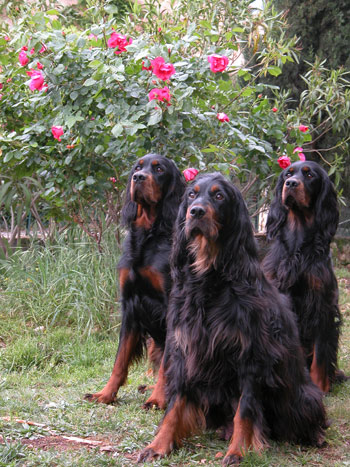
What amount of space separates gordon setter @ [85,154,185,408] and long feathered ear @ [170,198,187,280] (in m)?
0.57

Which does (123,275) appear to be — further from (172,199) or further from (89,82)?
(89,82)

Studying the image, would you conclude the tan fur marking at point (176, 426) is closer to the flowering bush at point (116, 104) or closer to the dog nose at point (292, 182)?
the dog nose at point (292, 182)

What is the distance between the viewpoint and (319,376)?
459 centimetres

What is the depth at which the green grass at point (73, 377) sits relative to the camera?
3.26 metres

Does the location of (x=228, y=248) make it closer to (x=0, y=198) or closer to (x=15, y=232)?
(x=0, y=198)

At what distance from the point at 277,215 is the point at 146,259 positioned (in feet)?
3.96

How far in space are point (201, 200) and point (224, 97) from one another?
255 cm

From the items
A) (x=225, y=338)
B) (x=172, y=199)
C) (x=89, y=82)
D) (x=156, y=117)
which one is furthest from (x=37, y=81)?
(x=225, y=338)

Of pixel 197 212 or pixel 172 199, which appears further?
pixel 172 199

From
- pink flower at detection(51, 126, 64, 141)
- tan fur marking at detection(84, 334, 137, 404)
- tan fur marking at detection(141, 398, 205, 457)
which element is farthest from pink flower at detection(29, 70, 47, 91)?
tan fur marking at detection(141, 398, 205, 457)

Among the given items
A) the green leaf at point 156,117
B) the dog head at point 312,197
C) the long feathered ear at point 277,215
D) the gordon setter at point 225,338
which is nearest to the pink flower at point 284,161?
the long feathered ear at point 277,215

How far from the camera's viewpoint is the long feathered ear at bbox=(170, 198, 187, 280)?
3357 mm

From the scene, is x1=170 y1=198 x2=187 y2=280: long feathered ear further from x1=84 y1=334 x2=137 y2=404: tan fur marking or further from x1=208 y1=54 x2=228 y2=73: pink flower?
x1=208 y1=54 x2=228 y2=73: pink flower

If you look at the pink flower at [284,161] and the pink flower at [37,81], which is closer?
the pink flower at [37,81]
